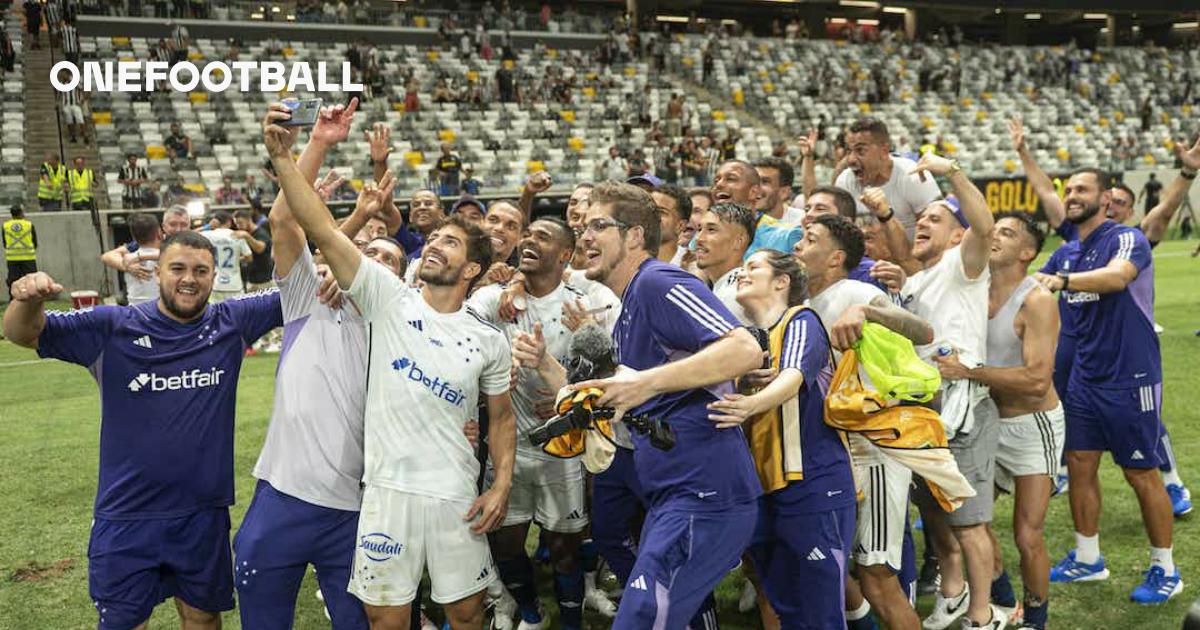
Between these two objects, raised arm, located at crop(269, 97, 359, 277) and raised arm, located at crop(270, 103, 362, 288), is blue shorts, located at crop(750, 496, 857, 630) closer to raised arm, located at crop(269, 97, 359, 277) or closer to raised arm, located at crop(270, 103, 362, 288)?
raised arm, located at crop(270, 103, 362, 288)

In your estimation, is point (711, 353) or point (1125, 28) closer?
point (711, 353)

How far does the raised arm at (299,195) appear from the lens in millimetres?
4012

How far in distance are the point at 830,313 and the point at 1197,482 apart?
522cm

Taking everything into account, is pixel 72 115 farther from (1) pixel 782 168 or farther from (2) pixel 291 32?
(1) pixel 782 168

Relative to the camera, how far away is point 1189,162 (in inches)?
268

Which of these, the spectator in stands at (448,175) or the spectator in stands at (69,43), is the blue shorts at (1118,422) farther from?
the spectator in stands at (69,43)

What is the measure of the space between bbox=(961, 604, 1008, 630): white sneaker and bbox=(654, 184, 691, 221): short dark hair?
2.81 metres

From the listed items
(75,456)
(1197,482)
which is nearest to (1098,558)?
(1197,482)

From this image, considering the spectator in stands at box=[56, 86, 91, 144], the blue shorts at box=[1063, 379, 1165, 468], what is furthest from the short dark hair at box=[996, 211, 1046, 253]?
the spectator in stands at box=[56, 86, 91, 144]

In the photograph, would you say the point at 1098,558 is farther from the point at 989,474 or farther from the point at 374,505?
the point at 374,505

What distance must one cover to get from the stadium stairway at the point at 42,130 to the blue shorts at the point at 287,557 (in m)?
20.0

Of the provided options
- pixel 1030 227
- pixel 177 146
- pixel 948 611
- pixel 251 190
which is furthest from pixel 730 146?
pixel 948 611

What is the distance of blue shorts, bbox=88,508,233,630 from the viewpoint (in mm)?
4445

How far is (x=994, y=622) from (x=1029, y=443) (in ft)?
3.19
